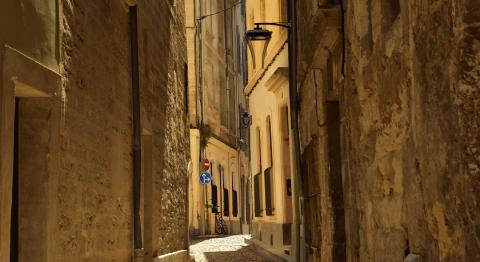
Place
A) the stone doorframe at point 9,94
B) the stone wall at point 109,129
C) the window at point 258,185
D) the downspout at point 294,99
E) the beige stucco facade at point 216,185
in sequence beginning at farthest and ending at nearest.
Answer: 1. the beige stucco facade at point 216,185
2. the window at point 258,185
3. the downspout at point 294,99
4. the stone wall at point 109,129
5. the stone doorframe at point 9,94

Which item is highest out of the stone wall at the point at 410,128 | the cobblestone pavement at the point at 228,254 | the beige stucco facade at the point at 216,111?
the beige stucco facade at the point at 216,111

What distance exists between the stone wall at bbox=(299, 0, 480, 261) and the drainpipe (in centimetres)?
216

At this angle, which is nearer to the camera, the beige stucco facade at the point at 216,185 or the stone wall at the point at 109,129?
the stone wall at the point at 109,129

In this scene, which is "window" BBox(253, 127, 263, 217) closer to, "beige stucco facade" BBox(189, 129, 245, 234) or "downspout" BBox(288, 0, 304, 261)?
"downspout" BBox(288, 0, 304, 261)

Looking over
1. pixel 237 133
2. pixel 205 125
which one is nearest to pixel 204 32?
pixel 205 125

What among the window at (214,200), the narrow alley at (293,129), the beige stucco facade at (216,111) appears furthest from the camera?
the window at (214,200)

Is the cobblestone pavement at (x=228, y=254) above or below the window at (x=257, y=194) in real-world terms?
below

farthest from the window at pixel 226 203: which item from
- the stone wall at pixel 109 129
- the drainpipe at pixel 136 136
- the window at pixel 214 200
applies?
the drainpipe at pixel 136 136

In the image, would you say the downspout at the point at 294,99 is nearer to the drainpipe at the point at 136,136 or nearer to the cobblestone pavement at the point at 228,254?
the cobblestone pavement at the point at 228,254

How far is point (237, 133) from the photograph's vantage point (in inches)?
1335

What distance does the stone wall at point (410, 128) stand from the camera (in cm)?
253

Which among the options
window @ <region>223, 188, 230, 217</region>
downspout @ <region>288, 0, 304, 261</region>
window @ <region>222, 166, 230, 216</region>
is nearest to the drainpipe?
downspout @ <region>288, 0, 304, 261</region>

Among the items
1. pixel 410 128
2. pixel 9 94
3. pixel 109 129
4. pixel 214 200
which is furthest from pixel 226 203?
pixel 410 128

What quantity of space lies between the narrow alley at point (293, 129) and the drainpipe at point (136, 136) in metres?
0.01
